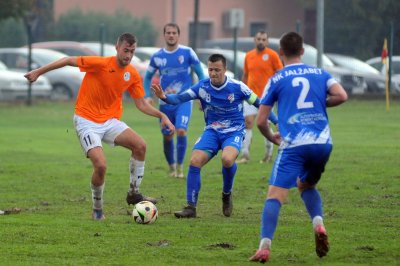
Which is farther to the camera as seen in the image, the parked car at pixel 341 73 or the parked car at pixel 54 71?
the parked car at pixel 341 73

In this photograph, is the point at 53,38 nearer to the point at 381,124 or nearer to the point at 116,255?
the point at 381,124

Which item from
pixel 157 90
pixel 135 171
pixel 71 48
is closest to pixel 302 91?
pixel 157 90

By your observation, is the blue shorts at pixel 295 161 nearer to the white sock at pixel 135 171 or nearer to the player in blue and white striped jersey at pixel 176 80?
the white sock at pixel 135 171

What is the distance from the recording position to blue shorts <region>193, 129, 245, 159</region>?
471 inches

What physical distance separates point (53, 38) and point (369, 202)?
127 ft

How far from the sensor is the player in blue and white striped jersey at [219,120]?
11.8 m

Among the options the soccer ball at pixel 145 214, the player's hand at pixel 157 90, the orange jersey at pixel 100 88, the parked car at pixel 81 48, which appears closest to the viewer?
the soccer ball at pixel 145 214

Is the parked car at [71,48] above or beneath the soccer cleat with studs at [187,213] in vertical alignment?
beneath

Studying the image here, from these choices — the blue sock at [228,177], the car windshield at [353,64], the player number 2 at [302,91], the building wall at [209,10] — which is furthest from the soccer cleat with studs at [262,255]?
the building wall at [209,10]

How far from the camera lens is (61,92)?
35.0 metres

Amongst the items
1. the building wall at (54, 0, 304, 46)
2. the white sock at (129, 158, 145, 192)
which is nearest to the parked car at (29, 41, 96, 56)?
the building wall at (54, 0, 304, 46)

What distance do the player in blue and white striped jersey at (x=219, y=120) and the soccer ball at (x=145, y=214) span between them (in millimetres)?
649

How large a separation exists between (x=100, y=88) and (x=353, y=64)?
2718 cm

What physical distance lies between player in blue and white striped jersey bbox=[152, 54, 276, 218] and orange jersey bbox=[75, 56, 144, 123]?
599 millimetres
